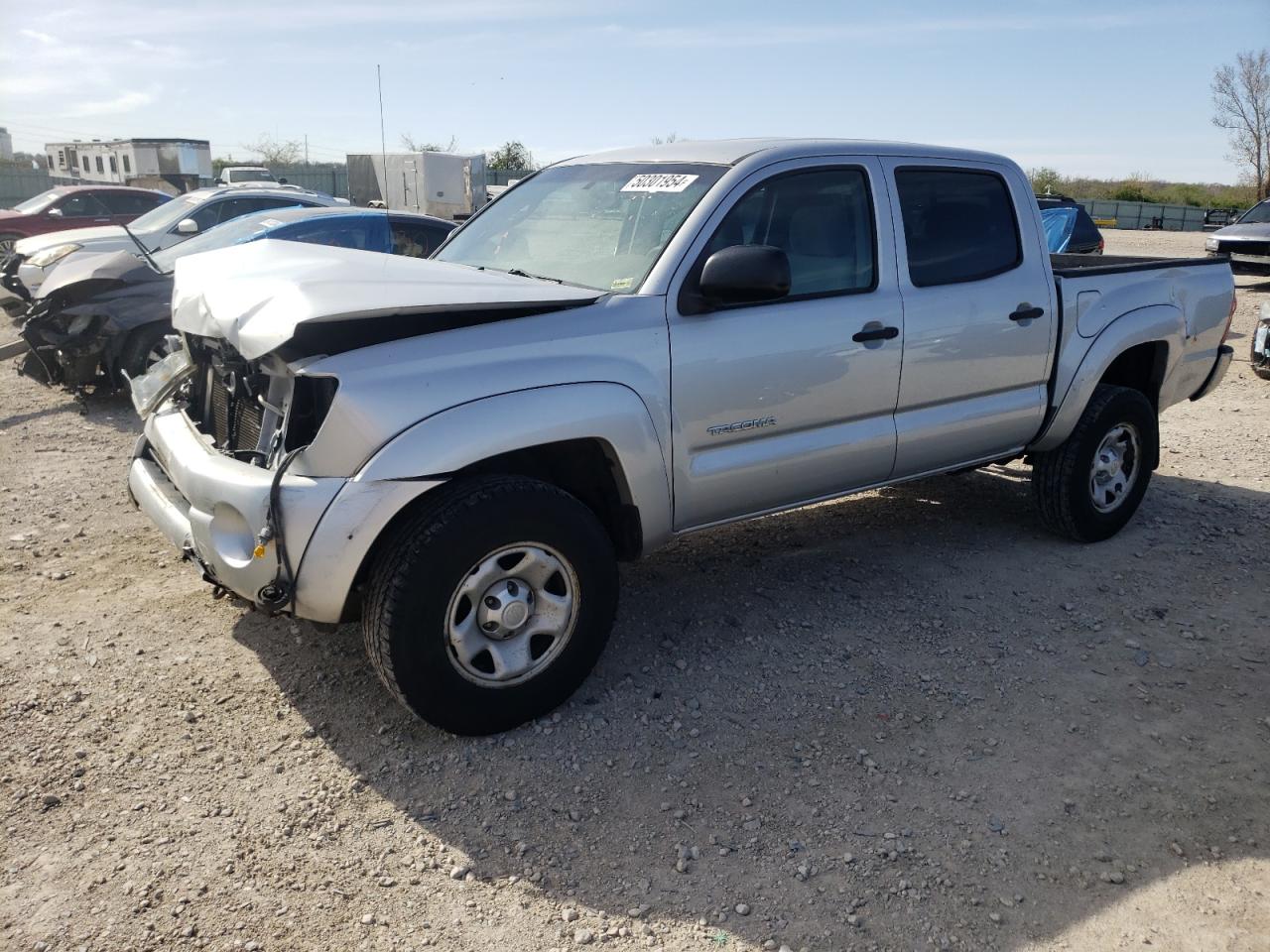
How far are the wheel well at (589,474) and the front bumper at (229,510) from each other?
0.58 metres

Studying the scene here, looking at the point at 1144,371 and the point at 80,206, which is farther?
the point at 80,206

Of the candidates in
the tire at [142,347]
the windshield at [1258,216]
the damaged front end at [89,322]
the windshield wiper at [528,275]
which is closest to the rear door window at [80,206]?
the damaged front end at [89,322]

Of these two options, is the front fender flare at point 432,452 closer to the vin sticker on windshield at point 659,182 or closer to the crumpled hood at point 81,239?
the vin sticker on windshield at point 659,182

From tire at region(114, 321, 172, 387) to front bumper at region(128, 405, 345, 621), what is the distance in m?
4.50

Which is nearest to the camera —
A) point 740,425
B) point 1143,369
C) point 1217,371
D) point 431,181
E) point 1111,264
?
point 740,425

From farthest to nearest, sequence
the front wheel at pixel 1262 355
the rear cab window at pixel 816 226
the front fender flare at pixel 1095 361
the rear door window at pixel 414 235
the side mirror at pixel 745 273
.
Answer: the front wheel at pixel 1262 355 → the rear door window at pixel 414 235 → the front fender flare at pixel 1095 361 → the rear cab window at pixel 816 226 → the side mirror at pixel 745 273

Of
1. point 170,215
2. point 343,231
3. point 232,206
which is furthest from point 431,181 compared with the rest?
point 343,231

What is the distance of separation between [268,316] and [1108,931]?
2.97 metres

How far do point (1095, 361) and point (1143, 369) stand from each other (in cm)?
79

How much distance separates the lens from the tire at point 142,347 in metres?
7.71

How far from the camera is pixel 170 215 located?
11.2 m

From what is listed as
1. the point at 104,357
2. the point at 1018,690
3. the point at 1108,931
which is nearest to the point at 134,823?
the point at 1108,931

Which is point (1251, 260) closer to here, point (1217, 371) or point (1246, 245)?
point (1246, 245)

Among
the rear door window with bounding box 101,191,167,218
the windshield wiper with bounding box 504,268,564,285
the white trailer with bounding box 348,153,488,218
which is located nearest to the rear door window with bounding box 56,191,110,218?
the rear door window with bounding box 101,191,167,218
